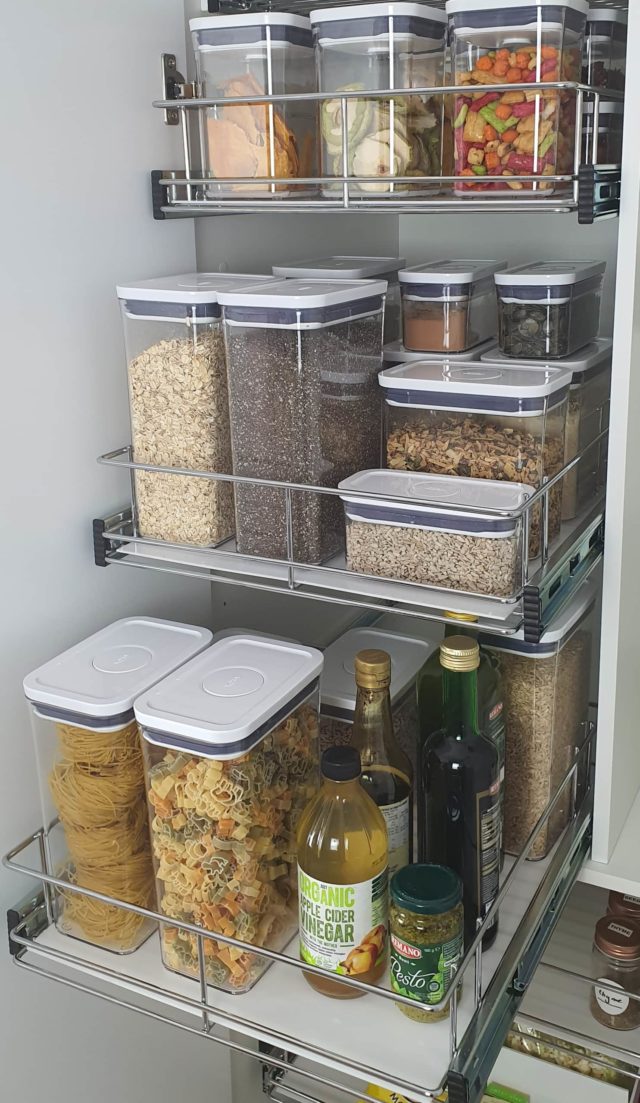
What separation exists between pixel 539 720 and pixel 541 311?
398mm

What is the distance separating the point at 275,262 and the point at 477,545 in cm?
59

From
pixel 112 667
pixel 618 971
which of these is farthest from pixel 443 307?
pixel 618 971

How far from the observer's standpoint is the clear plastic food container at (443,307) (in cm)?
104

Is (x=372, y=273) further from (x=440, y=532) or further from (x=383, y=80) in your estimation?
(x=440, y=532)

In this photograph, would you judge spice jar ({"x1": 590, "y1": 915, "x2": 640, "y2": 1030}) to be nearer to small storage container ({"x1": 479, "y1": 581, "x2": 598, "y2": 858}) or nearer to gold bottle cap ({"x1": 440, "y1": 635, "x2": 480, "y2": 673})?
small storage container ({"x1": 479, "y1": 581, "x2": 598, "y2": 858})

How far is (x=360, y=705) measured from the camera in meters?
0.95

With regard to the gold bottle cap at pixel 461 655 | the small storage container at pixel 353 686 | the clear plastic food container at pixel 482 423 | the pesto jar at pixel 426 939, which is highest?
the clear plastic food container at pixel 482 423

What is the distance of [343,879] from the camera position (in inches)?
33.3

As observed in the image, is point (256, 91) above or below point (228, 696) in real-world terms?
above

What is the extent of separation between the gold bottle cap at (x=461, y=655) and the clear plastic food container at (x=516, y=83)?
374 mm

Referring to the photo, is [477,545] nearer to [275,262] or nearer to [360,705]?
[360,705]

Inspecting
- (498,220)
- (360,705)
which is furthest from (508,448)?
(498,220)

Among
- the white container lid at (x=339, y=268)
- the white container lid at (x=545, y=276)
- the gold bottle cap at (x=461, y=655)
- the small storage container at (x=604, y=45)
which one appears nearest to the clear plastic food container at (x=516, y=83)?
the small storage container at (x=604, y=45)

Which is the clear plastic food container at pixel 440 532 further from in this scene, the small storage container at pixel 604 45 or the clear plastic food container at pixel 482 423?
the small storage container at pixel 604 45
